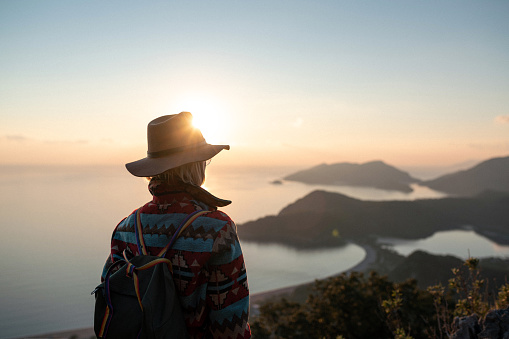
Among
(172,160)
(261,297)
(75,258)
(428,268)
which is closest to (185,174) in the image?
(172,160)

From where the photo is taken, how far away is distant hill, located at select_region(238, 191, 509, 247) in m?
91.9

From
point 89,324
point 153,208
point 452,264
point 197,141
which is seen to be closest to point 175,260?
point 153,208

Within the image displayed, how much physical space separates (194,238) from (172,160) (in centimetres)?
43

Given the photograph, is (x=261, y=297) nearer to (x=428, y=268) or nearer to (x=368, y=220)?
(x=428, y=268)

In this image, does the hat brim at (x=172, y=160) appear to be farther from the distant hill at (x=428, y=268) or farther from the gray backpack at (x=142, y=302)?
the distant hill at (x=428, y=268)

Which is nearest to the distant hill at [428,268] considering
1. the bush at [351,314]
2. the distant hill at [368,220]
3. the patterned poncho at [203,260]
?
the distant hill at [368,220]

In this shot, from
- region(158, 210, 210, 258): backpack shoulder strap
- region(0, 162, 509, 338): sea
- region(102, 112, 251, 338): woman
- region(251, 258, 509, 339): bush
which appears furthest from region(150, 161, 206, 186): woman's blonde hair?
region(0, 162, 509, 338): sea

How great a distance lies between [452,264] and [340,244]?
1286 inches

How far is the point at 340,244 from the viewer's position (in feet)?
281

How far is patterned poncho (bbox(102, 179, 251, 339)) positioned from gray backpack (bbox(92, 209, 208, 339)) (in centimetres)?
5

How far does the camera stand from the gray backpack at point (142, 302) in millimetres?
1305

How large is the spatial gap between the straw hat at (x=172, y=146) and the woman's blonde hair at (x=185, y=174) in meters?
0.04

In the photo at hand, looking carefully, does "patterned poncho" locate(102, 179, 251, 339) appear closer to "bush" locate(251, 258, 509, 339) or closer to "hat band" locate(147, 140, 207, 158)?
"hat band" locate(147, 140, 207, 158)

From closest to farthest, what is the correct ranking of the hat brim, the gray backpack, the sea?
1. the gray backpack
2. the hat brim
3. the sea
